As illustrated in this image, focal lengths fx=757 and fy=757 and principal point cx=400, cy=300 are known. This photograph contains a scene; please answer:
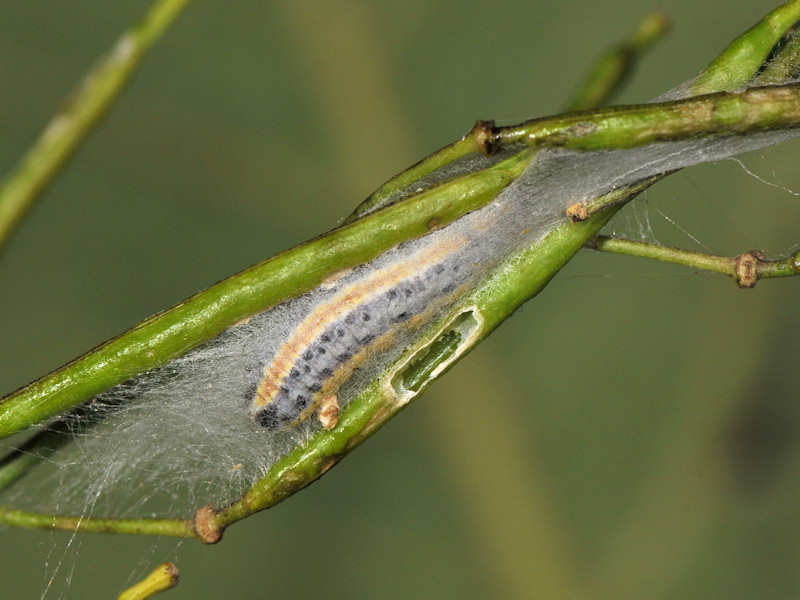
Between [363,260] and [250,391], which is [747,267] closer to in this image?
[363,260]

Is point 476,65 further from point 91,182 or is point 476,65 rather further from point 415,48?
point 91,182

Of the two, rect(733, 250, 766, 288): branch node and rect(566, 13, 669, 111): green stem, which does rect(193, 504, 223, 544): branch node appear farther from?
rect(566, 13, 669, 111): green stem

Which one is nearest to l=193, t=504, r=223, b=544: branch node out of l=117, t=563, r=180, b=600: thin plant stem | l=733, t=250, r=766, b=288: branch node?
l=117, t=563, r=180, b=600: thin plant stem

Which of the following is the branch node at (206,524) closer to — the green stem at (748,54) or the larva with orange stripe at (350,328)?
the larva with orange stripe at (350,328)

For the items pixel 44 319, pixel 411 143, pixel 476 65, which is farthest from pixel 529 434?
pixel 44 319

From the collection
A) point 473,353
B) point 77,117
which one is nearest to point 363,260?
point 77,117

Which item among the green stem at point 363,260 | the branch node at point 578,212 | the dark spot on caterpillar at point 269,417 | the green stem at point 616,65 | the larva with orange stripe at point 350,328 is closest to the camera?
the green stem at point 363,260


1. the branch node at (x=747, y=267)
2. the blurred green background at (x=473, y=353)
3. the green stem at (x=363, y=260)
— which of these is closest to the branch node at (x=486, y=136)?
the green stem at (x=363, y=260)
